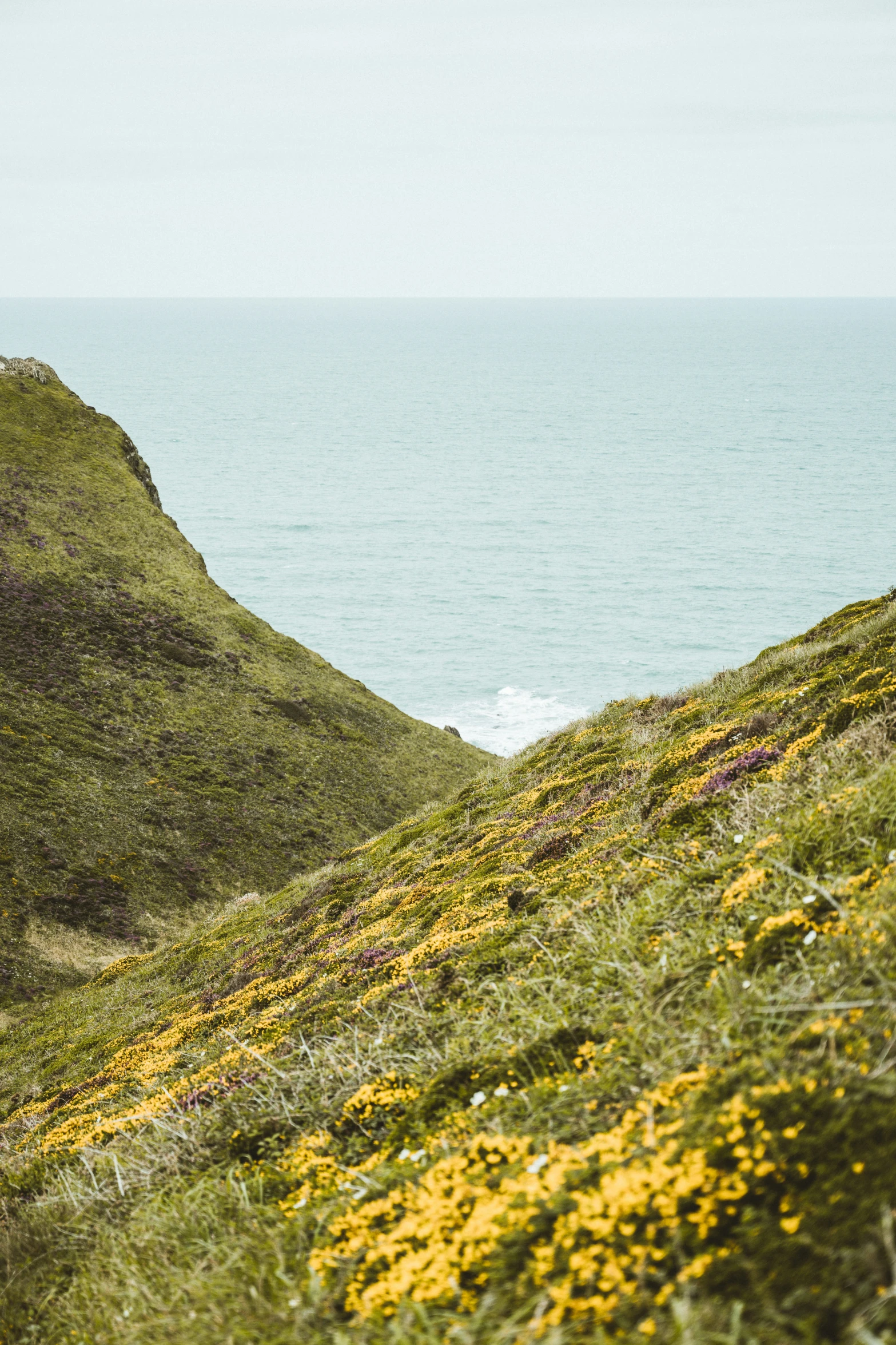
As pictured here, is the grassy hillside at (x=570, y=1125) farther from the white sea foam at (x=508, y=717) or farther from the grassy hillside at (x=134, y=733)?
the white sea foam at (x=508, y=717)

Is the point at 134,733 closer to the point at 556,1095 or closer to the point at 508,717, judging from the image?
the point at 556,1095

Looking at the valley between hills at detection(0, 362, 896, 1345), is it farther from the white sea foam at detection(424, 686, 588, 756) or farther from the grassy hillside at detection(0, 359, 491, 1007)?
the white sea foam at detection(424, 686, 588, 756)

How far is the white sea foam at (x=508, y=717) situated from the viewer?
93625 millimetres

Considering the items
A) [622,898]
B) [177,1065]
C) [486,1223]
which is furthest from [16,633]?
[486,1223]

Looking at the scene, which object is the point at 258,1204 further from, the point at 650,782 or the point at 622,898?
the point at 650,782

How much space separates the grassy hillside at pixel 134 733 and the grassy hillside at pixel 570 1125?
26.5 meters

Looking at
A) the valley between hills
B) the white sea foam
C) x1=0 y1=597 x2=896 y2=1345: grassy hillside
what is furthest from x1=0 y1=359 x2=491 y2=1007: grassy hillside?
the white sea foam

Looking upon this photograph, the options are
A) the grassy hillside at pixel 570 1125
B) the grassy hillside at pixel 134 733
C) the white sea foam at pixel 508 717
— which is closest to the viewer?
the grassy hillside at pixel 570 1125

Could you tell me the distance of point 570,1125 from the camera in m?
5.56

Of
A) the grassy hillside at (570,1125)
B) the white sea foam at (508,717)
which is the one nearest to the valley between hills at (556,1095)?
the grassy hillside at (570,1125)

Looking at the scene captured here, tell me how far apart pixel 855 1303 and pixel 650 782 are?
42.3 ft

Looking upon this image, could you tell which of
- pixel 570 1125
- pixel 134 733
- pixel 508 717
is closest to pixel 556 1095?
pixel 570 1125

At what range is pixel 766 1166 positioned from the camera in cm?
405

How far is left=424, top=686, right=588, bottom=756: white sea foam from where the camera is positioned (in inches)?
3686
